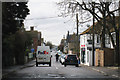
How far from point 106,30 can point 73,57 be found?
5986mm

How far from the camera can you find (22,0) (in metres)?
17.4

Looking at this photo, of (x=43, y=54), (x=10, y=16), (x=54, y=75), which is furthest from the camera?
(x=43, y=54)

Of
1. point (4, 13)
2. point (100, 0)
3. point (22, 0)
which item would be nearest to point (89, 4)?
point (100, 0)

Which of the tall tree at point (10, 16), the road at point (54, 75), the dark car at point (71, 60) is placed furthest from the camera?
the dark car at point (71, 60)

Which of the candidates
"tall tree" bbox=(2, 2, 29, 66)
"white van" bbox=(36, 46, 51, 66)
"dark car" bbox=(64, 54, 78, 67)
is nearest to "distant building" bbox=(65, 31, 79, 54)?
"dark car" bbox=(64, 54, 78, 67)

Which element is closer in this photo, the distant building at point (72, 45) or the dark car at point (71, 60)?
the dark car at point (71, 60)

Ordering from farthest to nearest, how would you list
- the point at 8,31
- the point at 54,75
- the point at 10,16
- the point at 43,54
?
the point at 43,54 → the point at 54,75 → the point at 10,16 → the point at 8,31

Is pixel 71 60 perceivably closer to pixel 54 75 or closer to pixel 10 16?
pixel 54 75

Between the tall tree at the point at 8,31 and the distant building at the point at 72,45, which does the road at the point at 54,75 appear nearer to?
the tall tree at the point at 8,31

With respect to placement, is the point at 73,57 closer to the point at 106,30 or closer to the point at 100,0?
the point at 106,30

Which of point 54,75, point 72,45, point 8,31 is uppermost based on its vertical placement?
point 8,31

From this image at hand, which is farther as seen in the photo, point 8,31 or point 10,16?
point 10,16

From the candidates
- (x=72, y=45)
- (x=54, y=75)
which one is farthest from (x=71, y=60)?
(x=72, y=45)

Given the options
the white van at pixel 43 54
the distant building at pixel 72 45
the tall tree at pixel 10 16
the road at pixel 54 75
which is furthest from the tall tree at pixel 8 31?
the distant building at pixel 72 45
